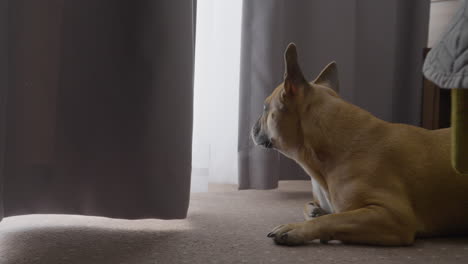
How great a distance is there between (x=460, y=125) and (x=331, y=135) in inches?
32.1

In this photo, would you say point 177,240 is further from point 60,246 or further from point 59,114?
point 59,114

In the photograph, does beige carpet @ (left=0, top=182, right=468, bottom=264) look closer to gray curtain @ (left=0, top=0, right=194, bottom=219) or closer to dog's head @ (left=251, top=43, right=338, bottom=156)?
gray curtain @ (left=0, top=0, right=194, bottom=219)

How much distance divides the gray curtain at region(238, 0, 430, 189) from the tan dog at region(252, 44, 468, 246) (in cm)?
60

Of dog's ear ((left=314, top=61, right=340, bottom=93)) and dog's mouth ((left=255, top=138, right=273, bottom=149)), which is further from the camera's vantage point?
dog's ear ((left=314, top=61, right=340, bottom=93))

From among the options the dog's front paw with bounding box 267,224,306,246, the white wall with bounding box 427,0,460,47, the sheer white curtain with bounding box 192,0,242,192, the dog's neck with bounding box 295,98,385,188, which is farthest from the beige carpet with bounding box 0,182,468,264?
the white wall with bounding box 427,0,460,47

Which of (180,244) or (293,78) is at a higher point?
(293,78)

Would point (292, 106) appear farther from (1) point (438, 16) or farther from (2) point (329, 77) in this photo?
(1) point (438, 16)

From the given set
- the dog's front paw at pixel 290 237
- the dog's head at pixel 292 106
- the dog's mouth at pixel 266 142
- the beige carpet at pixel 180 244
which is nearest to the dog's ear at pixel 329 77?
the dog's head at pixel 292 106

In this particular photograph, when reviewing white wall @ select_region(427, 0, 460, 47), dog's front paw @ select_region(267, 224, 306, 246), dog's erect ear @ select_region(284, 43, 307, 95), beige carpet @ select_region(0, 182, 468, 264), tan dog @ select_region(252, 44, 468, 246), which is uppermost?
white wall @ select_region(427, 0, 460, 47)

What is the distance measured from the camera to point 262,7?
87.3 inches

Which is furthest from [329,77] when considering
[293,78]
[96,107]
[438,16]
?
[438,16]

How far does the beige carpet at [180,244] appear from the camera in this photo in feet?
4.06

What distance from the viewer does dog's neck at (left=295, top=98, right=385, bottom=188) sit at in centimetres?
151

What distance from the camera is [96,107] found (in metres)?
1.51
